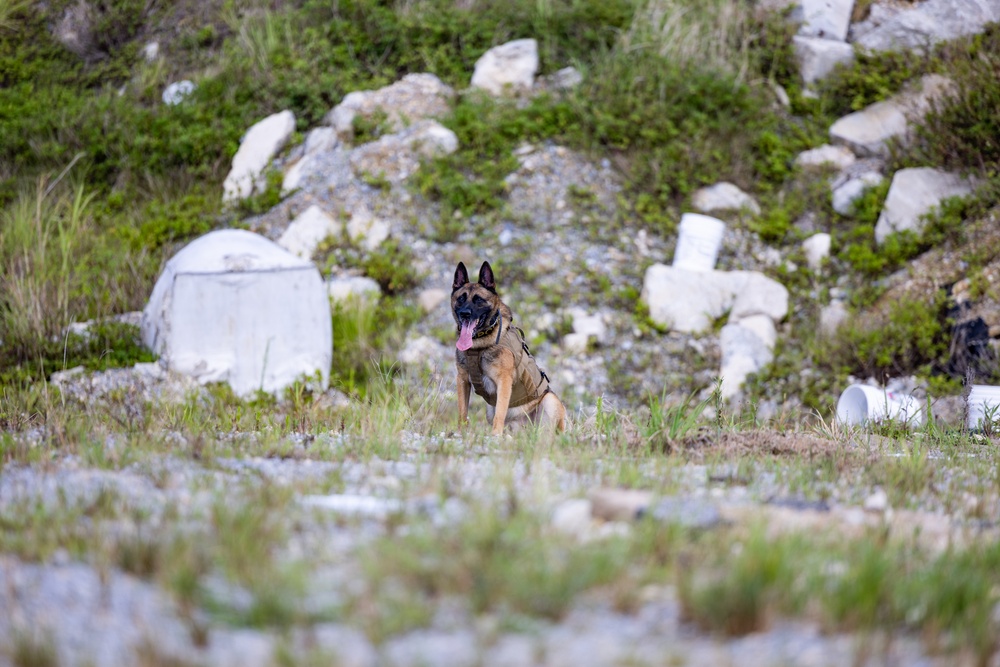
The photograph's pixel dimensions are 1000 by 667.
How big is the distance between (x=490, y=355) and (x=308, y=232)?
5006 millimetres

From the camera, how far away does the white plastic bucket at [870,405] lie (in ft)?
20.5

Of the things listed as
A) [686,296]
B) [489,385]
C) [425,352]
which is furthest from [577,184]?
[489,385]

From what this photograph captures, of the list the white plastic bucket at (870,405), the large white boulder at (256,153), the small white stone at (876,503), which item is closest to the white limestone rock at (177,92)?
the large white boulder at (256,153)

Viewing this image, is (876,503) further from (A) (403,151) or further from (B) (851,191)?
(A) (403,151)

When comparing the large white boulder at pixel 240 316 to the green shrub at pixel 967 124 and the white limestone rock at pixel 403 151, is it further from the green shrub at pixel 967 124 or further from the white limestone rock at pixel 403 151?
the green shrub at pixel 967 124

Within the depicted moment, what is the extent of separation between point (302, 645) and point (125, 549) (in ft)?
2.03

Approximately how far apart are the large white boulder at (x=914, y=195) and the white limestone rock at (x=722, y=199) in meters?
1.37

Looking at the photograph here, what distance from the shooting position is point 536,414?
5844 mm

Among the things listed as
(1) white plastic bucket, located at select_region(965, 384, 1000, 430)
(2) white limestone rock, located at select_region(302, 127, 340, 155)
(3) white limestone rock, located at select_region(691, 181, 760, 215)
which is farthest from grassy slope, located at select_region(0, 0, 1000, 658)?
(1) white plastic bucket, located at select_region(965, 384, 1000, 430)

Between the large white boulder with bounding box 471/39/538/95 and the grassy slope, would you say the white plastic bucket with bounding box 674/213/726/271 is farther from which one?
the large white boulder with bounding box 471/39/538/95

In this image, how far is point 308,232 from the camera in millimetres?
9719

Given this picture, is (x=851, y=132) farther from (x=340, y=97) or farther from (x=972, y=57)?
(x=340, y=97)

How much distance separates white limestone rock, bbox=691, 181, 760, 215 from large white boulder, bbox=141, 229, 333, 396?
14.7 ft

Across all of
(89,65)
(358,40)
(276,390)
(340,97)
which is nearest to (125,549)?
(276,390)
